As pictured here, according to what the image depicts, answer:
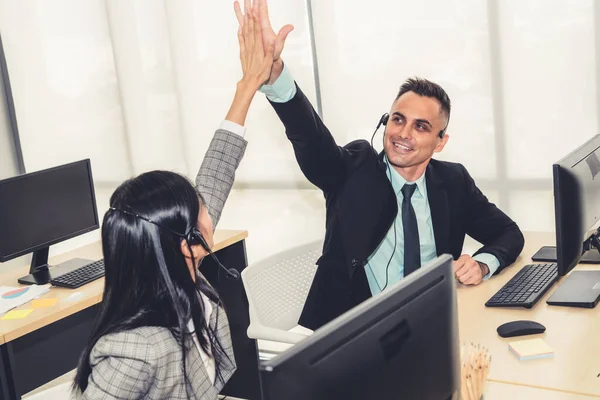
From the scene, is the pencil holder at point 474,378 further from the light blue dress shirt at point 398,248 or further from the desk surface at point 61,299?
the desk surface at point 61,299

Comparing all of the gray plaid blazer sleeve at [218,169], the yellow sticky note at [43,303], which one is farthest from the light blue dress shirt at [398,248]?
the yellow sticky note at [43,303]

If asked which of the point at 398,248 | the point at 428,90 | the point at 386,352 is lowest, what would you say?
the point at 398,248

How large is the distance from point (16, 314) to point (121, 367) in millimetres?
1348

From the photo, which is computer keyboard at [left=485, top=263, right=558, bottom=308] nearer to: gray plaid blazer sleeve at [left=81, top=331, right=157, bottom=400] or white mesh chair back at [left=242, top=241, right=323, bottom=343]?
white mesh chair back at [left=242, top=241, right=323, bottom=343]

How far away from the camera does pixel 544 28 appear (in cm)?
297

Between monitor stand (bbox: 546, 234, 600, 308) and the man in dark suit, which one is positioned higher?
the man in dark suit

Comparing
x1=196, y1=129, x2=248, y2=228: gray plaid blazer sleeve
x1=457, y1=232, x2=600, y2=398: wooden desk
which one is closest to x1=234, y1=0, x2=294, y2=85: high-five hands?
x1=196, y1=129, x2=248, y2=228: gray plaid blazer sleeve

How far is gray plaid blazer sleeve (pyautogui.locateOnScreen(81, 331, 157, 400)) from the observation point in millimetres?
1320

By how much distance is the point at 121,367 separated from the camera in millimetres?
1340

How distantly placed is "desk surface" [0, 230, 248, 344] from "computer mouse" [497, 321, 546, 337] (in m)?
1.50

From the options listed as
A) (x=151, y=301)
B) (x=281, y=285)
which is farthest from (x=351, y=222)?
(x=151, y=301)

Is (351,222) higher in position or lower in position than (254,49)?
lower

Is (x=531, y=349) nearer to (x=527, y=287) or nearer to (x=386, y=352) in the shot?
(x=527, y=287)

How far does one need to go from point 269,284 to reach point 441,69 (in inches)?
54.5
